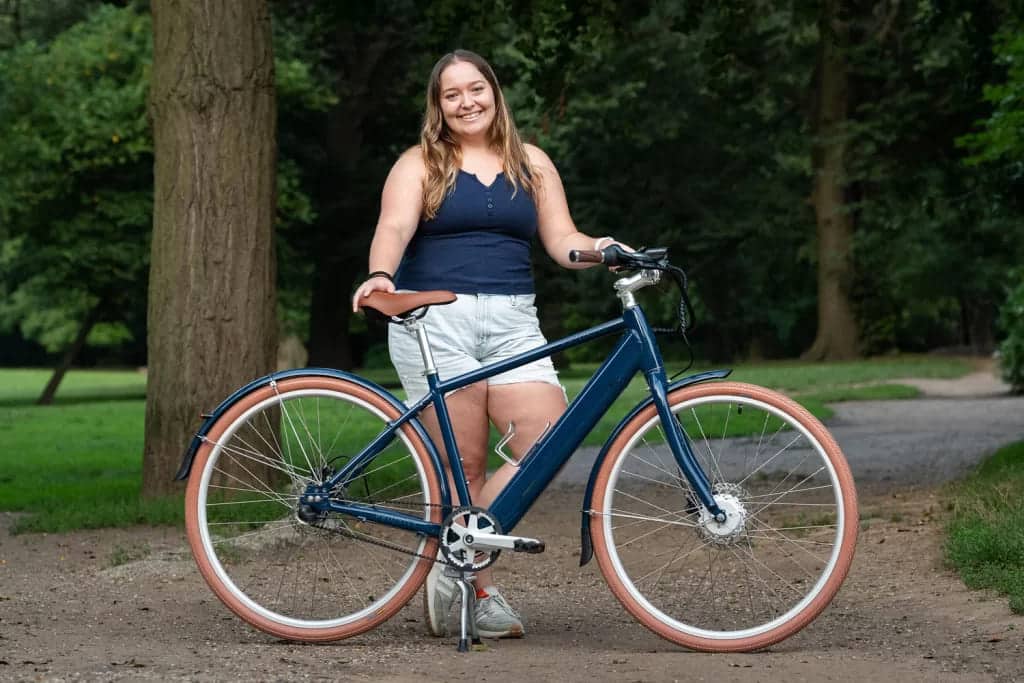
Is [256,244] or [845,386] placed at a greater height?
[256,244]

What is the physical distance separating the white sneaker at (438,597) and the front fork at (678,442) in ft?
3.13

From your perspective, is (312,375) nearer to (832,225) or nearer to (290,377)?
(290,377)

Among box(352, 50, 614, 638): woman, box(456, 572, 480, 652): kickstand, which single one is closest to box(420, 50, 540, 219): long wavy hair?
box(352, 50, 614, 638): woman

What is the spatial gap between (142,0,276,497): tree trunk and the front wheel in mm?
3837

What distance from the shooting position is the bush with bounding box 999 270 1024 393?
22469mm

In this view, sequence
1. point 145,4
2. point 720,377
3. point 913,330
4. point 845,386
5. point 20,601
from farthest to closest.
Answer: point 913,330, point 145,4, point 845,386, point 20,601, point 720,377

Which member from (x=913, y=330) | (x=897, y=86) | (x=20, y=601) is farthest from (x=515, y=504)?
(x=913, y=330)

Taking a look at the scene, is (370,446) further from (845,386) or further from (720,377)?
(845,386)

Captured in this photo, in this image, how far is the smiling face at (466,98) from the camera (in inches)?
220

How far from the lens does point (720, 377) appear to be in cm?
530

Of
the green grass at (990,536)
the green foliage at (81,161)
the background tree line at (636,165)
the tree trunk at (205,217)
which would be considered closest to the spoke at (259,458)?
the green grass at (990,536)

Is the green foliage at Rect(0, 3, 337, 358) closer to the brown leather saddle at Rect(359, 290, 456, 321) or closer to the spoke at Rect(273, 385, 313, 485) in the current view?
the spoke at Rect(273, 385, 313, 485)

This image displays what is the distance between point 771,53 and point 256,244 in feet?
97.2

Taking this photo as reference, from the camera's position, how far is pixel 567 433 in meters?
5.38
